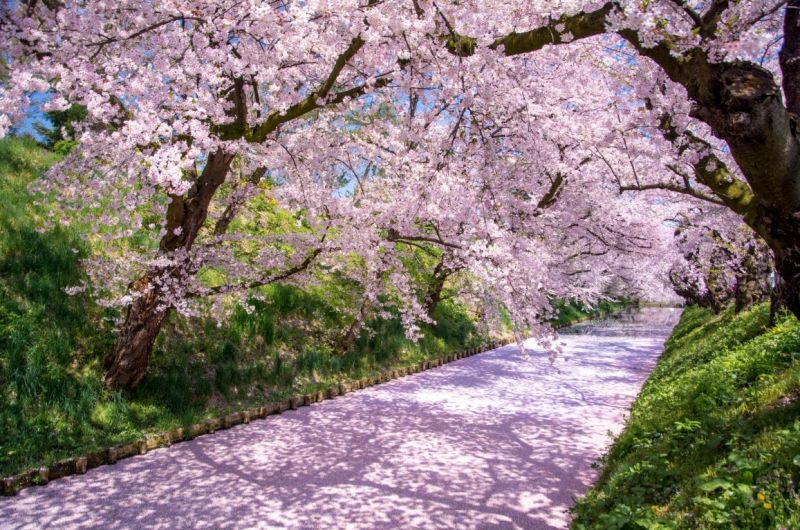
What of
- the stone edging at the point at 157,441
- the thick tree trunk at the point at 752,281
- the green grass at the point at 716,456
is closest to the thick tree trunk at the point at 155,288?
the stone edging at the point at 157,441

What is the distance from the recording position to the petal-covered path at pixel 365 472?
15.2 feet

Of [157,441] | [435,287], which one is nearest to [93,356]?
[157,441]

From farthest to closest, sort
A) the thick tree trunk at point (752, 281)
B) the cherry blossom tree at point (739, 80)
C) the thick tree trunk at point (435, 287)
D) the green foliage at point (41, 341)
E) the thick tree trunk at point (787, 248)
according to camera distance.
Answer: the thick tree trunk at point (435, 287) < the thick tree trunk at point (752, 281) < the green foliage at point (41, 341) < the thick tree trunk at point (787, 248) < the cherry blossom tree at point (739, 80)

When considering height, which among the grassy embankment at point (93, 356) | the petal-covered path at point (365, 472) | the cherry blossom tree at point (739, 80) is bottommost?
the petal-covered path at point (365, 472)

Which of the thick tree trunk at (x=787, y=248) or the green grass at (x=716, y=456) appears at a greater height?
the thick tree trunk at (x=787, y=248)

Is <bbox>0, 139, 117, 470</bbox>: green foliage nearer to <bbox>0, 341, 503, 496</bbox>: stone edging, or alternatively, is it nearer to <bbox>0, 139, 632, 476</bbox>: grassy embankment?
<bbox>0, 139, 632, 476</bbox>: grassy embankment

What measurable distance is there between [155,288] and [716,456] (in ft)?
22.2

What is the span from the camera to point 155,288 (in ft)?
23.7

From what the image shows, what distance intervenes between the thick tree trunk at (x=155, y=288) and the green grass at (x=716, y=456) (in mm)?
5826

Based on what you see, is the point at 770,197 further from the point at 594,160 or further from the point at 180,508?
the point at 594,160

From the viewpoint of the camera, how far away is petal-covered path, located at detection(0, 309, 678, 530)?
182 inches

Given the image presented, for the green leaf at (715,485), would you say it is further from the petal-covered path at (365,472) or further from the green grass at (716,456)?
the petal-covered path at (365,472)

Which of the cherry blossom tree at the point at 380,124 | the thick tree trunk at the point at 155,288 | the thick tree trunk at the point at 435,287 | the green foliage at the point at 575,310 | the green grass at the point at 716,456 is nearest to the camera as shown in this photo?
the green grass at the point at 716,456

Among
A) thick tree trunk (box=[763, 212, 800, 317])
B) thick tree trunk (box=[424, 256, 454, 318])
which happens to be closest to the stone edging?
thick tree trunk (box=[424, 256, 454, 318])
